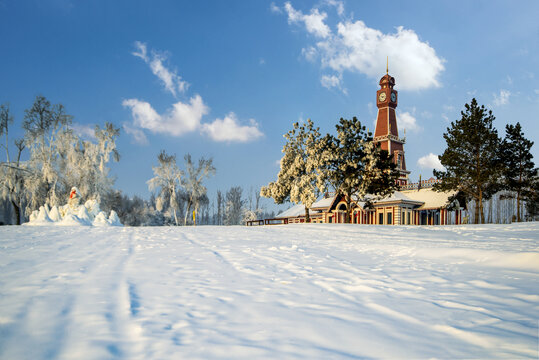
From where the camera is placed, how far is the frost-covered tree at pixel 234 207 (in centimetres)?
7275

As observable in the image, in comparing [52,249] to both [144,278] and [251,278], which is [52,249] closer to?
[144,278]

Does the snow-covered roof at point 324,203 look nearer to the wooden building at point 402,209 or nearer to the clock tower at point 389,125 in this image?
the wooden building at point 402,209

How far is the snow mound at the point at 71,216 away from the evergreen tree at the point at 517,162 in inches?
1265

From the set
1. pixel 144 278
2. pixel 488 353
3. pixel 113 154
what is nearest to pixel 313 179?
pixel 113 154

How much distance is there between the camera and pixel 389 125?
53.4 m

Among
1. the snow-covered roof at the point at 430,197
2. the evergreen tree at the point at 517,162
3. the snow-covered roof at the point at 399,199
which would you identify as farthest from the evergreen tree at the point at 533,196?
the snow-covered roof at the point at 399,199

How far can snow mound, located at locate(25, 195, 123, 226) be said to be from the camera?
79.5ft

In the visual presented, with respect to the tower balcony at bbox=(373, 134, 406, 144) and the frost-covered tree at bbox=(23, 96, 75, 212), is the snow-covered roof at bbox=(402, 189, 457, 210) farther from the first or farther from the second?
the frost-covered tree at bbox=(23, 96, 75, 212)

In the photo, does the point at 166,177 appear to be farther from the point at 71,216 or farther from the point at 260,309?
the point at 260,309

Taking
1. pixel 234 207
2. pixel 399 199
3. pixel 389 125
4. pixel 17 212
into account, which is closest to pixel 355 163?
pixel 399 199

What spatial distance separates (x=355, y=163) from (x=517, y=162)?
14.4 meters

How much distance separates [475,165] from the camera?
3127cm

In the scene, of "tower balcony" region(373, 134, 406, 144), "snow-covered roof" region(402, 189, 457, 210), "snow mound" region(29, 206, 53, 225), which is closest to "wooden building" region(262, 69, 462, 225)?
"snow-covered roof" region(402, 189, 457, 210)

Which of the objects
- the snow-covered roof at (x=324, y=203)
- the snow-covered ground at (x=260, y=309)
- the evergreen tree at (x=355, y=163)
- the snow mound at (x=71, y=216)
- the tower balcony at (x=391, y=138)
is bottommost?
the snow-covered ground at (x=260, y=309)
